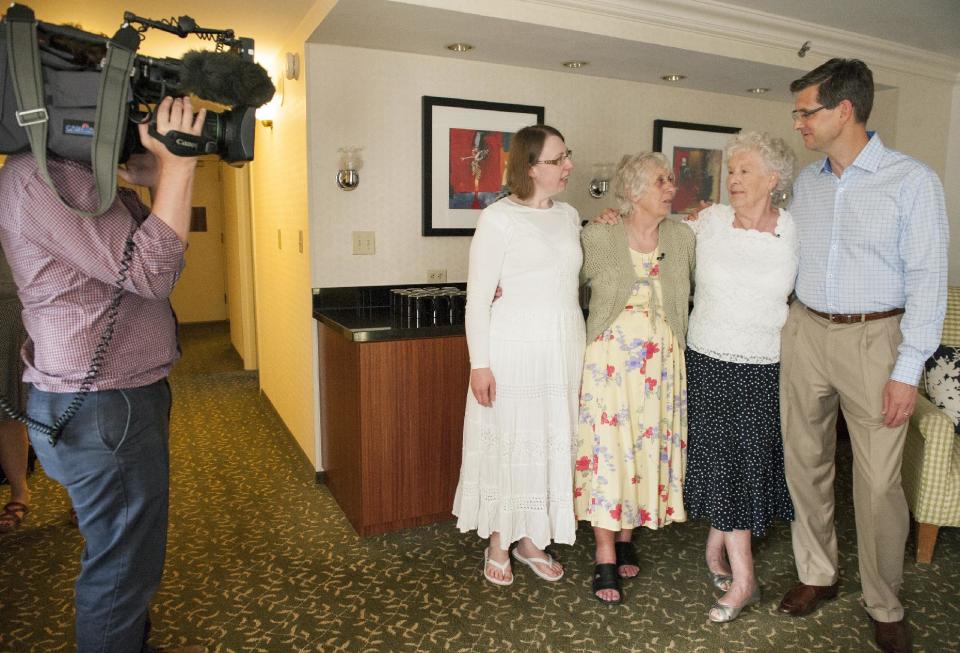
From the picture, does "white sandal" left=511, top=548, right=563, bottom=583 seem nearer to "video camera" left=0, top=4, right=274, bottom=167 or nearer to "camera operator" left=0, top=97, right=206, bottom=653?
"camera operator" left=0, top=97, right=206, bottom=653

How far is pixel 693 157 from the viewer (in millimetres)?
4078

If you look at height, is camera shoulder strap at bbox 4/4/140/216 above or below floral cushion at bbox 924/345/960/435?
above

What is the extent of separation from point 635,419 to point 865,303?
795 mm

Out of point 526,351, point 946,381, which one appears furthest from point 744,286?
point 946,381

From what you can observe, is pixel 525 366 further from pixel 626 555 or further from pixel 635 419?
A: pixel 626 555

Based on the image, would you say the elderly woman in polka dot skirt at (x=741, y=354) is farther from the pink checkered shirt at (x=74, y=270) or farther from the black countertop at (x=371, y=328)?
the pink checkered shirt at (x=74, y=270)

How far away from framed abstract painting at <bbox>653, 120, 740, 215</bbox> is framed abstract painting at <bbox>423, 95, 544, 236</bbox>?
96 centimetres

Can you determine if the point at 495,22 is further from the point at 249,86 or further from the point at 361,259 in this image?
the point at 249,86

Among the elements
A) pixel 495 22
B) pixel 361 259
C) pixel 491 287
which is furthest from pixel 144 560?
pixel 495 22

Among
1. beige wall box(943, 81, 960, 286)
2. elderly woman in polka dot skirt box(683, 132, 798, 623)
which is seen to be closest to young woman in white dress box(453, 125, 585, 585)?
elderly woman in polka dot skirt box(683, 132, 798, 623)

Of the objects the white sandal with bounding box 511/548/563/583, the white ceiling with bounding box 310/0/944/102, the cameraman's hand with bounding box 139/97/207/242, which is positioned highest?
the white ceiling with bounding box 310/0/944/102

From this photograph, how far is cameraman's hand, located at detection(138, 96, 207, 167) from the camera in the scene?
1.33 m

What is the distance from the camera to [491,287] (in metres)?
2.20

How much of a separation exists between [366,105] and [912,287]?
2.36 m
